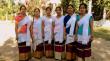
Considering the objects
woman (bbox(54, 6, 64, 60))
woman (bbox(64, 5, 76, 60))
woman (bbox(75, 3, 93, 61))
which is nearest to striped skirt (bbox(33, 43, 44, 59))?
woman (bbox(54, 6, 64, 60))

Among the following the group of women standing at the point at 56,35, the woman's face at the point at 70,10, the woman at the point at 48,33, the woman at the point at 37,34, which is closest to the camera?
the group of women standing at the point at 56,35

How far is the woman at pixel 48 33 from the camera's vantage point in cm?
798

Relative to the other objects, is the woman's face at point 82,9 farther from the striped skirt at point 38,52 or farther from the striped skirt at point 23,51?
the striped skirt at point 23,51

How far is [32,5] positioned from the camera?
29.5 meters

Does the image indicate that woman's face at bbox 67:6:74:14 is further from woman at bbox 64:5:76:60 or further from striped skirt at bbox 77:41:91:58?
striped skirt at bbox 77:41:91:58

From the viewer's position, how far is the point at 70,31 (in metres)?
7.52

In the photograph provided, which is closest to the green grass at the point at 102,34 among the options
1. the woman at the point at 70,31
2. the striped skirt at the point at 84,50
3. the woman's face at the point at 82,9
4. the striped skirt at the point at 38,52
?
the woman at the point at 70,31

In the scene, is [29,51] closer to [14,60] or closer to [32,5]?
[14,60]

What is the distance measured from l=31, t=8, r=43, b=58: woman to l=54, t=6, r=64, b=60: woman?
0.48 metres

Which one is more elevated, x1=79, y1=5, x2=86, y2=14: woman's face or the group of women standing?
x1=79, y1=5, x2=86, y2=14: woman's face

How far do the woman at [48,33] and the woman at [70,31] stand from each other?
53 cm

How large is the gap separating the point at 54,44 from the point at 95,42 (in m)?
5.07

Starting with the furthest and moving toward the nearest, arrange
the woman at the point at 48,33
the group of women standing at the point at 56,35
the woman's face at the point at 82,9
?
the woman at the point at 48,33, the group of women standing at the point at 56,35, the woman's face at the point at 82,9

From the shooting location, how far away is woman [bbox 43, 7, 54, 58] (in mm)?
7980
